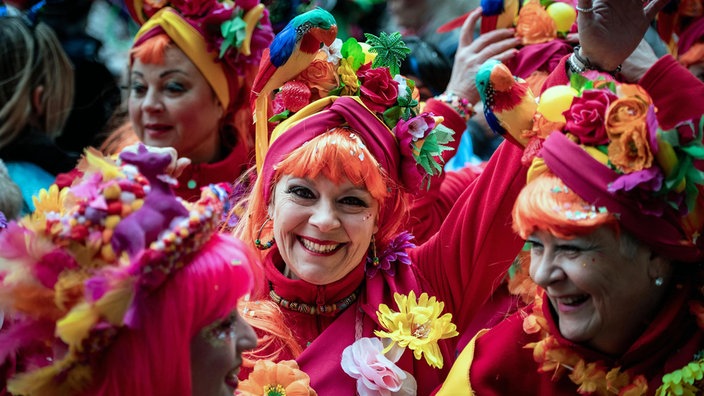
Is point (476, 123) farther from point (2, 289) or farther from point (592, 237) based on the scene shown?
point (2, 289)

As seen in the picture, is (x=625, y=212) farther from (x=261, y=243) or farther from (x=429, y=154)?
(x=261, y=243)

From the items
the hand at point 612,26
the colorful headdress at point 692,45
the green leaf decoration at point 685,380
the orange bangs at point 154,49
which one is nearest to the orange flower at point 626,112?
the hand at point 612,26

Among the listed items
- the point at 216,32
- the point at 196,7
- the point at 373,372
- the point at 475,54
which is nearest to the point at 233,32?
the point at 216,32

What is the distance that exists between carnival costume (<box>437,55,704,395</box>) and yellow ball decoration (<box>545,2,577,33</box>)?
1.51 meters

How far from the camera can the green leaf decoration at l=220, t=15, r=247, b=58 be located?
501 centimetres

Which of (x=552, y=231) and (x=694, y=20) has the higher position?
(x=552, y=231)

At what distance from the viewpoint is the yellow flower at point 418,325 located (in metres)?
3.55

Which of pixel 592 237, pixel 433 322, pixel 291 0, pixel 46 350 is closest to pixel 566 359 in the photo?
pixel 592 237

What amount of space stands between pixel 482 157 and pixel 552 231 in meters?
3.00

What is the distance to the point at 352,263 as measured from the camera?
3.70 metres

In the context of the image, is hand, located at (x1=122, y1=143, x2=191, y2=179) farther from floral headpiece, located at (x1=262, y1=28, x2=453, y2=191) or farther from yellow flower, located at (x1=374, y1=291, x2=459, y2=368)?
yellow flower, located at (x1=374, y1=291, x2=459, y2=368)

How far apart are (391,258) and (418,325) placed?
33 centimetres

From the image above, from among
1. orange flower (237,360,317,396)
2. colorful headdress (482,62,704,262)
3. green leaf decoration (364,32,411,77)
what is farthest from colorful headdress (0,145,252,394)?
green leaf decoration (364,32,411,77)

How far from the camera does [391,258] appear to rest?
383cm
